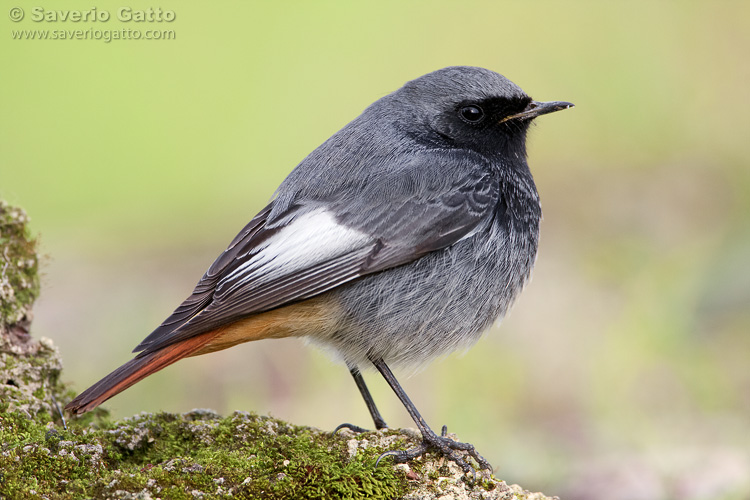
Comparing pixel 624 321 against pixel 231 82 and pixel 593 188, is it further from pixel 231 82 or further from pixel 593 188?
pixel 231 82

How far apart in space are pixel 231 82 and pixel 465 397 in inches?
221

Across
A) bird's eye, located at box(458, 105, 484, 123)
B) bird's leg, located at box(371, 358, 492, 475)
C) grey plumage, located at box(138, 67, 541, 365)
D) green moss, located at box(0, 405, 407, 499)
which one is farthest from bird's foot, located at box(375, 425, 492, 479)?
bird's eye, located at box(458, 105, 484, 123)

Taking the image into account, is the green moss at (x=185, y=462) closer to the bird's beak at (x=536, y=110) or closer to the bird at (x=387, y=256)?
the bird at (x=387, y=256)

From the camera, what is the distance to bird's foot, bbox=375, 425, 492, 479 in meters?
3.87

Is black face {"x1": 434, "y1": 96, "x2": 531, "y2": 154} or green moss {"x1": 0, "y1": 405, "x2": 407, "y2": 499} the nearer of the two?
green moss {"x1": 0, "y1": 405, "x2": 407, "y2": 499}

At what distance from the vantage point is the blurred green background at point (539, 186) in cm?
615

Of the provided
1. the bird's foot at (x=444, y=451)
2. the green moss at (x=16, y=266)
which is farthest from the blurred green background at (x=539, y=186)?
the bird's foot at (x=444, y=451)

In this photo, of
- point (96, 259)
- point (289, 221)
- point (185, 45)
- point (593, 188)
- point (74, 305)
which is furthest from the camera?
point (185, 45)

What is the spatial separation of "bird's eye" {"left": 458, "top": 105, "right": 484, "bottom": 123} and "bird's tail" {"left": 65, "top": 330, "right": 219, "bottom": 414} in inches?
75.2

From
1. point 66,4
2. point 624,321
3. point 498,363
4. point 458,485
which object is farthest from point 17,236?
point 66,4

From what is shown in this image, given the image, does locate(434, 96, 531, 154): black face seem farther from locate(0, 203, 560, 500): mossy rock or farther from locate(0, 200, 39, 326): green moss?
locate(0, 200, 39, 326): green moss

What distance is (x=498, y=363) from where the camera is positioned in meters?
6.76

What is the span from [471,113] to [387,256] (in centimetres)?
113

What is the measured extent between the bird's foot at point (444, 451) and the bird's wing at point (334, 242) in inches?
33.6
